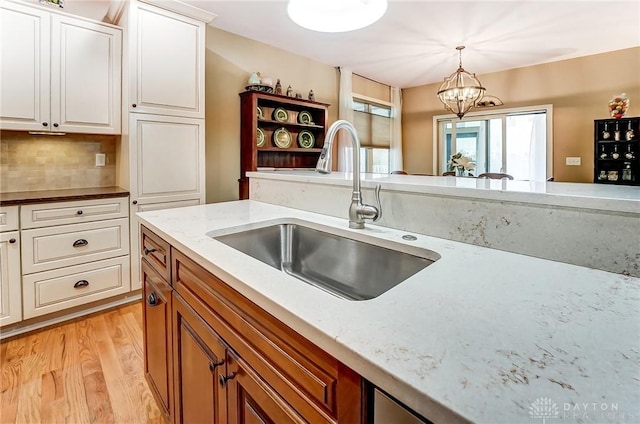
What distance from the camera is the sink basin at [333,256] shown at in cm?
110

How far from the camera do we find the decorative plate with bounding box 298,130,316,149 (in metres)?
4.20

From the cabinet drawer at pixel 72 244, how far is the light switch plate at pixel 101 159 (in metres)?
0.72

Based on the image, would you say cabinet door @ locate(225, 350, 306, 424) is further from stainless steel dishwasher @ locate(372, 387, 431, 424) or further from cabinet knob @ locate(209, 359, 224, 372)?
stainless steel dishwasher @ locate(372, 387, 431, 424)

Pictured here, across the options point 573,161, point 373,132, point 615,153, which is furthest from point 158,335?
point 573,161

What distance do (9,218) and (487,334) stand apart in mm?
2763

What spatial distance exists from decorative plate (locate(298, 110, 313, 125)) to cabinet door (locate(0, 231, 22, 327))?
2.93 metres

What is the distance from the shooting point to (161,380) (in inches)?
54.4

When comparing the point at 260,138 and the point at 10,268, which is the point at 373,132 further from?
the point at 10,268

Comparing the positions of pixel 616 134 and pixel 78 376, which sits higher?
pixel 616 134

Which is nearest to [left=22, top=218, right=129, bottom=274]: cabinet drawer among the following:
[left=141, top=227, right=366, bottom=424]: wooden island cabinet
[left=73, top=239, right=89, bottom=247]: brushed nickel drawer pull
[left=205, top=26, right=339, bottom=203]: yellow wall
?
[left=73, top=239, right=89, bottom=247]: brushed nickel drawer pull

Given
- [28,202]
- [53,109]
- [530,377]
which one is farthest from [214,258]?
[53,109]

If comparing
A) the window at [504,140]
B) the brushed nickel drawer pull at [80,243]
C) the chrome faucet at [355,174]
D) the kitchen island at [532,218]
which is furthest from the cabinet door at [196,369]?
the window at [504,140]

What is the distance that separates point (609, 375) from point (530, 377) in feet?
0.33

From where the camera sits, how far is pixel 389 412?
18.1 inches
